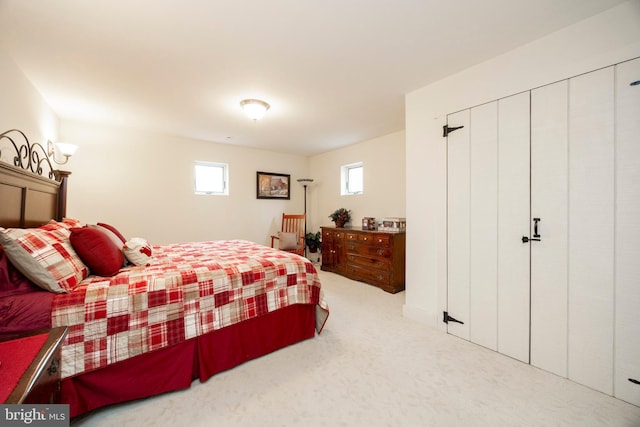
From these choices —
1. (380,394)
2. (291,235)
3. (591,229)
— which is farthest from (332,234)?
(591,229)

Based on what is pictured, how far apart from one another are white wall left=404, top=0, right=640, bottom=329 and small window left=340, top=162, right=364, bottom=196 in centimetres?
212

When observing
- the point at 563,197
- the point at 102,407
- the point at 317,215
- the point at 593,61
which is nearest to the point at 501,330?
the point at 563,197

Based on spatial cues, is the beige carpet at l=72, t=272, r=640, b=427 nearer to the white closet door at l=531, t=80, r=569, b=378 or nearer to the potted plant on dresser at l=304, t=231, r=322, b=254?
the white closet door at l=531, t=80, r=569, b=378

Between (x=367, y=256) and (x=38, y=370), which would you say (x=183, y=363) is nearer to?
(x=38, y=370)

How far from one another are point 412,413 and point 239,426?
987mm

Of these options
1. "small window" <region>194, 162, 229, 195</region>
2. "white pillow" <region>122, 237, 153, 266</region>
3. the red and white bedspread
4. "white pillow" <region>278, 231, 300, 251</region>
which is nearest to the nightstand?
the red and white bedspread

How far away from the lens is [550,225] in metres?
1.83

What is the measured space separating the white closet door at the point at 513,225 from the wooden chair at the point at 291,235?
3251mm

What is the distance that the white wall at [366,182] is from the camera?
4.13 metres

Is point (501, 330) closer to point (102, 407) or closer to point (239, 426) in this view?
point (239, 426)

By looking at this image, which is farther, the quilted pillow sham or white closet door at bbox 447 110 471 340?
white closet door at bbox 447 110 471 340

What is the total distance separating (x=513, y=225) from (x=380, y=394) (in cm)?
164

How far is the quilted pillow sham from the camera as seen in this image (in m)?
1.30

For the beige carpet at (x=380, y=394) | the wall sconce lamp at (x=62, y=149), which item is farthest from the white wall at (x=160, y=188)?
the beige carpet at (x=380, y=394)
